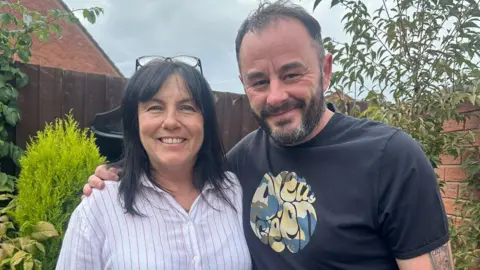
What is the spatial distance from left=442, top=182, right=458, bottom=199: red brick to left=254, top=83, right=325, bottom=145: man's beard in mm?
1769

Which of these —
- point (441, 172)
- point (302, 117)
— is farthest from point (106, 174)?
point (441, 172)

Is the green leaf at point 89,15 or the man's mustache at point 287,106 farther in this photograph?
the green leaf at point 89,15

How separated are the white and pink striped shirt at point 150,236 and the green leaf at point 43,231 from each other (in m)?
0.73

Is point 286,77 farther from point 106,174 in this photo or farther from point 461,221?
point 461,221

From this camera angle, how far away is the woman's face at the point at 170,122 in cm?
149

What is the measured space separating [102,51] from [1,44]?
11603 millimetres

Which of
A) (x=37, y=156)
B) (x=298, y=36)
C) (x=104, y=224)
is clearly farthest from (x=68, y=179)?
(x=298, y=36)

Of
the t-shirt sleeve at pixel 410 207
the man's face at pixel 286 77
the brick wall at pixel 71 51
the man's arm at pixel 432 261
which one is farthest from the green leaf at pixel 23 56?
the brick wall at pixel 71 51

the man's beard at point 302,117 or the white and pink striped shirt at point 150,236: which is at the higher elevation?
the man's beard at point 302,117

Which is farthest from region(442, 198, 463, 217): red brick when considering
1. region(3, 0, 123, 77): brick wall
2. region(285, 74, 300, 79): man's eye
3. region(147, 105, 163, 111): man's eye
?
region(3, 0, 123, 77): brick wall

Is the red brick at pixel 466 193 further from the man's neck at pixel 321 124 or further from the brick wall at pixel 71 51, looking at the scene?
the brick wall at pixel 71 51

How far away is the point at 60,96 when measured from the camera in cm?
287

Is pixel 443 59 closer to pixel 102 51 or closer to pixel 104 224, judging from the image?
pixel 104 224

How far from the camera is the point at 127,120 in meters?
1.62
